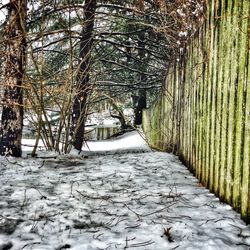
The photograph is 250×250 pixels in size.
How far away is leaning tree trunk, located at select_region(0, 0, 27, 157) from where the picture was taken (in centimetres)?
535

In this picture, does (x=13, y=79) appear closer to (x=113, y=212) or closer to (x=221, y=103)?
(x=113, y=212)

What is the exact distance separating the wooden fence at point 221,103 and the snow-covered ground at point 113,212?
21 centimetres

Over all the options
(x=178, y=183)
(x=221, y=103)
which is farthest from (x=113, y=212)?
(x=221, y=103)

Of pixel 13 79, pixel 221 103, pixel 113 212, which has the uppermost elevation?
pixel 13 79

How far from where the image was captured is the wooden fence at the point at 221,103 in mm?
2506

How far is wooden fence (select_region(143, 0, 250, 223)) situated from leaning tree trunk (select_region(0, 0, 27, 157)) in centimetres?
265

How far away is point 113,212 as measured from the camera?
2.73 meters

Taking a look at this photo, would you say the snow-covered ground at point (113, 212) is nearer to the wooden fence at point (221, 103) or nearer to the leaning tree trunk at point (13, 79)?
the wooden fence at point (221, 103)

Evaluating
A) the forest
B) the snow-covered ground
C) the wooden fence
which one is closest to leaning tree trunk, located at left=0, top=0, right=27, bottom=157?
the forest

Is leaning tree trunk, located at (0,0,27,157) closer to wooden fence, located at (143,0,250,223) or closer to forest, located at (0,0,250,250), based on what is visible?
forest, located at (0,0,250,250)

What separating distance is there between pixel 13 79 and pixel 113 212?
138 inches

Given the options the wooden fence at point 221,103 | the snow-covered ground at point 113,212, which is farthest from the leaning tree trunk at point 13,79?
the wooden fence at point 221,103

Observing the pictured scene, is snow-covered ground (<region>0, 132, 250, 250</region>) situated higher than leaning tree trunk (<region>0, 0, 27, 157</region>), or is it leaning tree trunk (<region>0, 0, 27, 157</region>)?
leaning tree trunk (<region>0, 0, 27, 157</region>)

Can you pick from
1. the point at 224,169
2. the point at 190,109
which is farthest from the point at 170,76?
the point at 224,169
